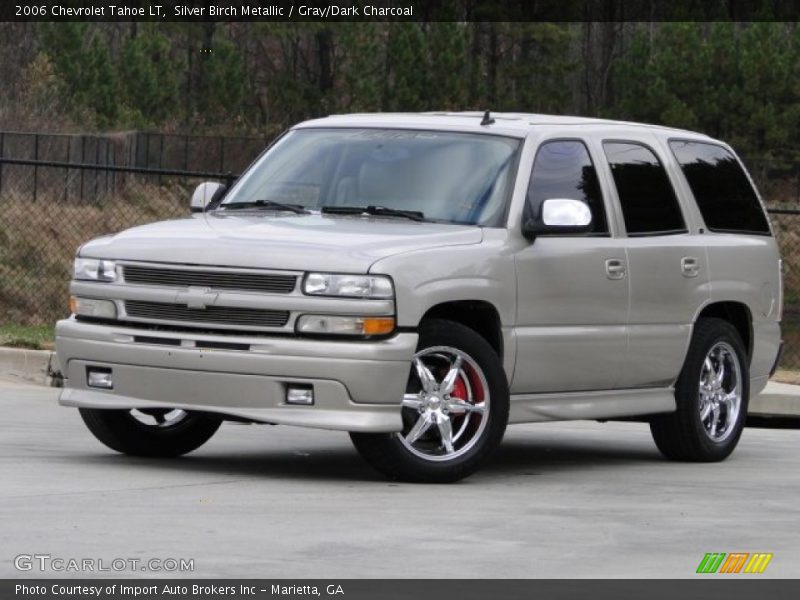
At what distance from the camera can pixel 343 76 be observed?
205 feet

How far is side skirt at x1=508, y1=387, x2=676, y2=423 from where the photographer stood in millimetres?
10734

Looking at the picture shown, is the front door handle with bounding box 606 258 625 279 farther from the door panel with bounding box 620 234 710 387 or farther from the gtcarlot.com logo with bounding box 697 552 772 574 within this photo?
the gtcarlot.com logo with bounding box 697 552 772 574

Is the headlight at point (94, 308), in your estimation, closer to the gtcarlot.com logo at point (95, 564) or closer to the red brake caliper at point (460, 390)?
the red brake caliper at point (460, 390)

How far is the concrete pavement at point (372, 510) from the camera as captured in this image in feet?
25.4

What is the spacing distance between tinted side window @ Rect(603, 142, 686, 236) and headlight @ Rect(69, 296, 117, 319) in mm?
3035

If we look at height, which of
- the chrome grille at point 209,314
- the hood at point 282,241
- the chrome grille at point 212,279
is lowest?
the chrome grille at point 209,314

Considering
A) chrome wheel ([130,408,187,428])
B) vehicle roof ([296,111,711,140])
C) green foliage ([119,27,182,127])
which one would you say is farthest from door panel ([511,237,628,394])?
green foliage ([119,27,182,127])

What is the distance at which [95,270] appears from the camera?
1043cm

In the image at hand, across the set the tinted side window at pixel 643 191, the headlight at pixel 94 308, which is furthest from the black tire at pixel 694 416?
the headlight at pixel 94 308

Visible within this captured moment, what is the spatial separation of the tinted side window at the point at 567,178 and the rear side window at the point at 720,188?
1.10 meters

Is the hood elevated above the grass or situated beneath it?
elevated above
